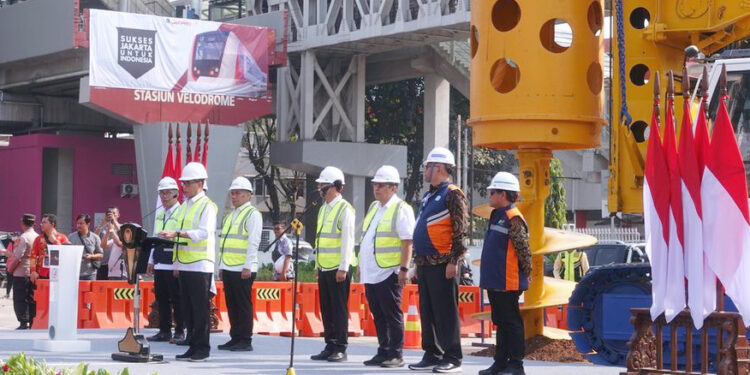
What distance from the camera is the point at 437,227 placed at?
1216 cm

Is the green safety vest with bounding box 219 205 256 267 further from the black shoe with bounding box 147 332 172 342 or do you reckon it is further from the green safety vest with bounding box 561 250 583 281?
the green safety vest with bounding box 561 250 583 281

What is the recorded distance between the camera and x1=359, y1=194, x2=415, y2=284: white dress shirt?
12.9 meters

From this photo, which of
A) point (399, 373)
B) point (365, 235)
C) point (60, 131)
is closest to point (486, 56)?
point (365, 235)

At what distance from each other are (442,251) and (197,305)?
2.49 metres

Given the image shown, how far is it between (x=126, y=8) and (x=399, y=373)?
108 feet

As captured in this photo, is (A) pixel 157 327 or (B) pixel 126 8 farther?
(B) pixel 126 8

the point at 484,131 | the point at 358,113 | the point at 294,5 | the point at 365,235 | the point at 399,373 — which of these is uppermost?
the point at 294,5

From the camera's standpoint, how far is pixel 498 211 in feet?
38.4

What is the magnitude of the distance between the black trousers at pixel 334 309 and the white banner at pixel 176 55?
2482 cm

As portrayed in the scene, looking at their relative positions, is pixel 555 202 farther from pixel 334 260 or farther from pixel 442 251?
pixel 442 251

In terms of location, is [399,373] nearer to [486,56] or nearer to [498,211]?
[498,211]

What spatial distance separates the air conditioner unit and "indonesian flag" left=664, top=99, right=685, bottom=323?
1485 inches

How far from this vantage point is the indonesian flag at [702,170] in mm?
10000

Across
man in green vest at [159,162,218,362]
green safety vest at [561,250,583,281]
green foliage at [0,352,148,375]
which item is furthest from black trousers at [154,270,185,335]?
green safety vest at [561,250,583,281]
